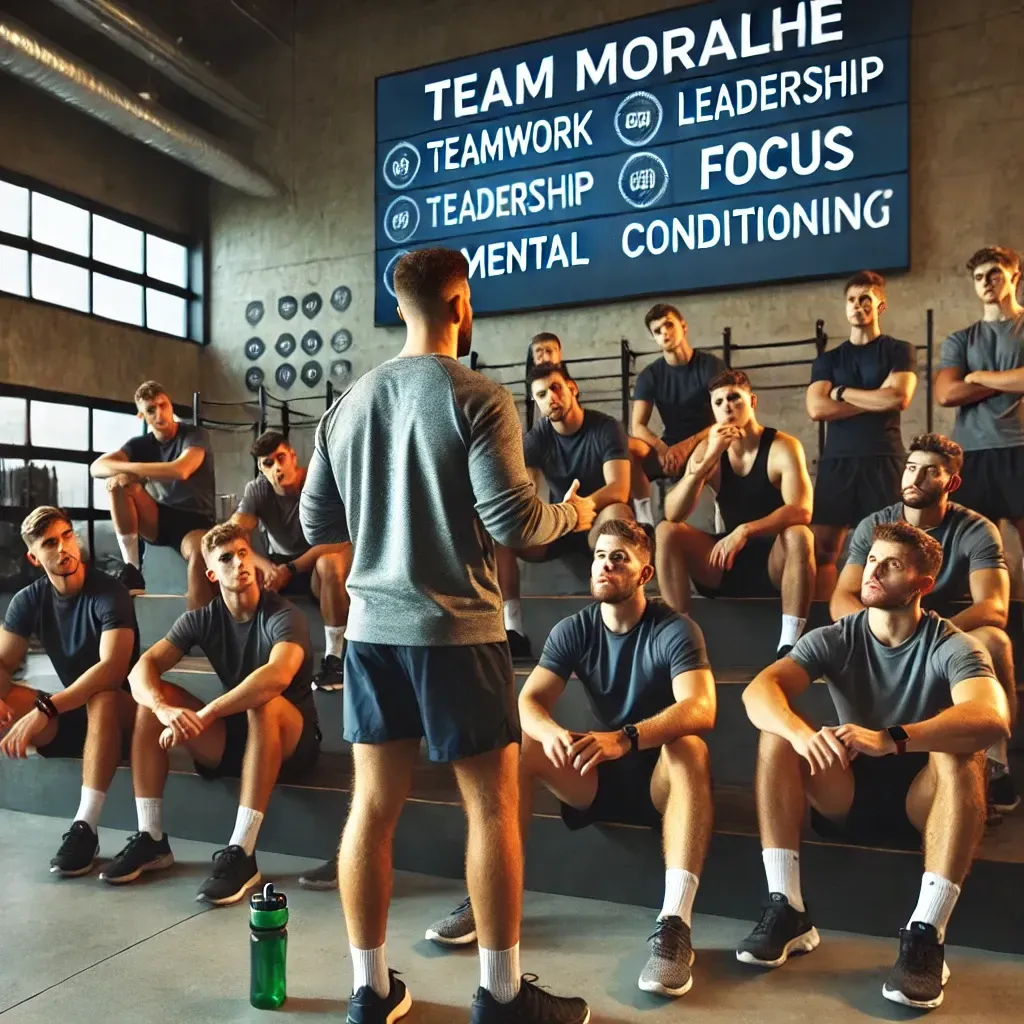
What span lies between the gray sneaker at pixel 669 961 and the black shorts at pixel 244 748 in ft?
4.48

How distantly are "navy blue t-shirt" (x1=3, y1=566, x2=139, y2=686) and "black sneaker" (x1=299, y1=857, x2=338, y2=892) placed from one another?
3.49 ft

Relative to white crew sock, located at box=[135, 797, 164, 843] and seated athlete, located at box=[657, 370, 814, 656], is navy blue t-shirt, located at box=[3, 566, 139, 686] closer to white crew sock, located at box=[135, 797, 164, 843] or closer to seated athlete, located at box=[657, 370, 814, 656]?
white crew sock, located at box=[135, 797, 164, 843]

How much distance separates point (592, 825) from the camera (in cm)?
279

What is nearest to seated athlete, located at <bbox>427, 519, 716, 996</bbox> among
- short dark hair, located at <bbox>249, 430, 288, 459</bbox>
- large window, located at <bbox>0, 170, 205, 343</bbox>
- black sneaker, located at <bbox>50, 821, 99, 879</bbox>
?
black sneaker, located at <bbox>50, 821, 99, 879</bbox>

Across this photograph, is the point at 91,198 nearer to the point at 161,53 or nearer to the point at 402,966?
the point at 161,53

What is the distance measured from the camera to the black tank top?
3.61 meters

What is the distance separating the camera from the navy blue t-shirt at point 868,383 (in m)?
3.92

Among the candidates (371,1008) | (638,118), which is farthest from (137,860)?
(638,118)

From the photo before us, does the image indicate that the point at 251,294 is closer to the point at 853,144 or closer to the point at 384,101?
the point at 384,101

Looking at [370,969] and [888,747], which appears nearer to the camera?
[370,969]

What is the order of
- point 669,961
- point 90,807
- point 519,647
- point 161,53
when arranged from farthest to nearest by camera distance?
point 161,53
point 519,647
point 90,807
point 669,961

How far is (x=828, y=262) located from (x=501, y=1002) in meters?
5.52

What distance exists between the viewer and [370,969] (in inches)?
78.8

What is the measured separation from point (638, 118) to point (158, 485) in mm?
A: 4240
